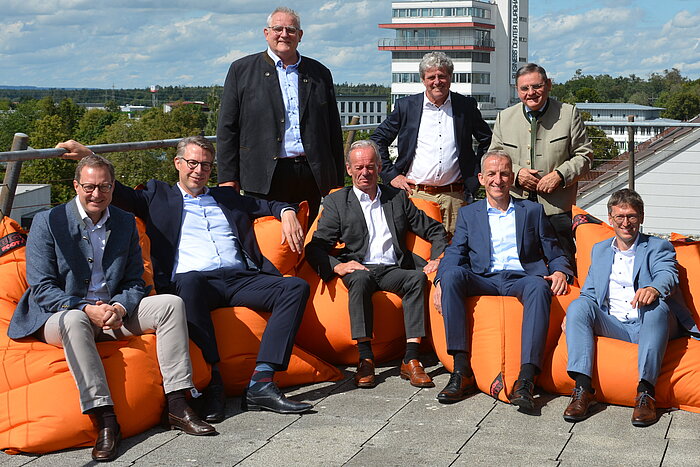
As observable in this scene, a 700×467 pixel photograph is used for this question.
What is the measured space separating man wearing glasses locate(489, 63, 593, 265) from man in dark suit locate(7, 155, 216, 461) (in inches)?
91.4

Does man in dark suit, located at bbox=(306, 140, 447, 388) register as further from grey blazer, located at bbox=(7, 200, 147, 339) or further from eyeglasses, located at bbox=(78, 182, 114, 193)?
eyeglasses, located at bbox=(78, 182, 114, 193)

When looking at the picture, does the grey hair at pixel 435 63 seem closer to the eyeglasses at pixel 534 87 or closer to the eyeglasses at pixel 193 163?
the eyeglasses at pixel 534 87

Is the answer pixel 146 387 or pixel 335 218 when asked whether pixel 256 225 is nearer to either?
pixel 335 218

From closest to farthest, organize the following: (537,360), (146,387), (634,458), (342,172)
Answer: (634,458) < (146,387) < (537,360) < (342,172)

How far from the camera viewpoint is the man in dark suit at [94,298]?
3939 millimetres

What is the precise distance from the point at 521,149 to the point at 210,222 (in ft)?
6.33

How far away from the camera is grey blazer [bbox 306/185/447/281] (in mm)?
5172

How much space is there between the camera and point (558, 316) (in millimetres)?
4668

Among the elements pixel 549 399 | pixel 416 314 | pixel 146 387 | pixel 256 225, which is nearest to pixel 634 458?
pixel 549 399

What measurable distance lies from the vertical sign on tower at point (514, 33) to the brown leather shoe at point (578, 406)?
354 feet

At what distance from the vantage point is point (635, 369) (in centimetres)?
431

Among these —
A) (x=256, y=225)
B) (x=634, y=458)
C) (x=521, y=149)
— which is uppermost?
(x=521, y=149)

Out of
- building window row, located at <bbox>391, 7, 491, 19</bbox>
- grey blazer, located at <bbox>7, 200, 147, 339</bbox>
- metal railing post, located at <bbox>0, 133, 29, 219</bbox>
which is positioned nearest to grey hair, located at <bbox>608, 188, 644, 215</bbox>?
grey blazer, located at <bbox>7, 200, 147, 339</bbox>

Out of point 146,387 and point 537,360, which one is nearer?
point 146,387
